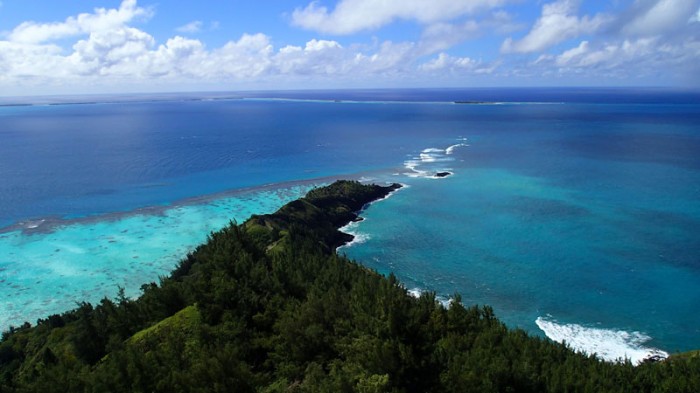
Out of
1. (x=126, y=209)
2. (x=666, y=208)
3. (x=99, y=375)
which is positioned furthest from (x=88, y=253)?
(x=666, y=208)

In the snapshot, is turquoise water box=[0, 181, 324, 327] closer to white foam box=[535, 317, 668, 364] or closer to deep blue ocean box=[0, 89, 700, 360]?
deep blue ocean box=[0, 89, 700, 360]

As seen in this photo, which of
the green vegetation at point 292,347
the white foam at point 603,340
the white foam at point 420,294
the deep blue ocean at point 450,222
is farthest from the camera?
the deep blue ocean at point 450,222

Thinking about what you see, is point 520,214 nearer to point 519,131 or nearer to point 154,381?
point 154,381

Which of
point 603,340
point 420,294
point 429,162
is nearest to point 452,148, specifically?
point 429,162

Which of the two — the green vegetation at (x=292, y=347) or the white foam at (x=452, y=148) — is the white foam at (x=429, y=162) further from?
the green vegetation at (x=292, y=347)

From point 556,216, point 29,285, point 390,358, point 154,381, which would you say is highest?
point 390,358

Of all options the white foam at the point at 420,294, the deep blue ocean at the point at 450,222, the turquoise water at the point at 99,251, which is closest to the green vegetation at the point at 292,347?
the white foam at the point at 420,294
